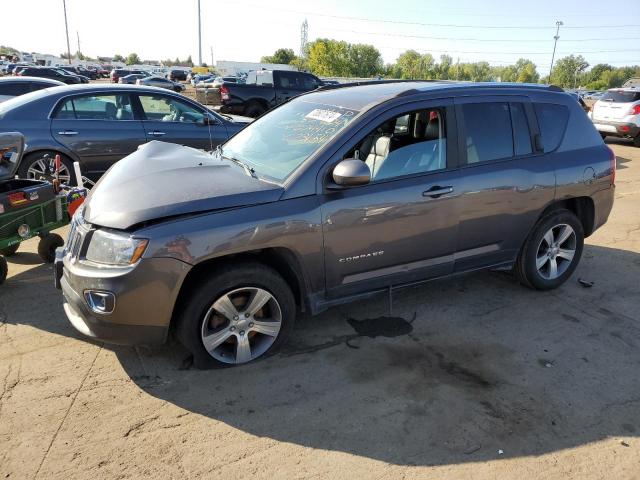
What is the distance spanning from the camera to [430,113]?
3.89 meters

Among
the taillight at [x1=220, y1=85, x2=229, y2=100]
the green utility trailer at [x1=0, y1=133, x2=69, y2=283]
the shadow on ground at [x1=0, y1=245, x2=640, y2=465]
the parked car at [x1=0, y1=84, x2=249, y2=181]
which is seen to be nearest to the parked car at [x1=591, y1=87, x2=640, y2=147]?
the taillight at [x1=220, y1=85, x2=229, y2=100]

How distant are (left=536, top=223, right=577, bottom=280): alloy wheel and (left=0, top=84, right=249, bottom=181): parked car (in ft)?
14.5

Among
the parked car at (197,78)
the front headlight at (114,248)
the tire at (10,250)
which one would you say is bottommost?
the tire at (10,250)

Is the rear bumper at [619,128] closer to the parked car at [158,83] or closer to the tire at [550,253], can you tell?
the tire at [550,253]

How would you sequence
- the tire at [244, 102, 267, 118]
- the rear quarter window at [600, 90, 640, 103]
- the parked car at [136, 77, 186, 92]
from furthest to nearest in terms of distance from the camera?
the parked car at [136, 77, 186, 92] → the tire at [244, 102, 267, 118] → the rear quarter window at [600, 90, 640, 103]

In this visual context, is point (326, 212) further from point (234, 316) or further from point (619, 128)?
point (619, 128)

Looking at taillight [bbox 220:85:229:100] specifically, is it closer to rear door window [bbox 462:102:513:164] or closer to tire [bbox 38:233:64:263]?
tire [bbox 38:233:64:263]

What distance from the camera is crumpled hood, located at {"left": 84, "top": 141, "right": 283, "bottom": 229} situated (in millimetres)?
2992

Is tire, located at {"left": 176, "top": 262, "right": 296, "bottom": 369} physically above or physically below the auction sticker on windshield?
below

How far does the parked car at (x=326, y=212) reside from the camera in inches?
118

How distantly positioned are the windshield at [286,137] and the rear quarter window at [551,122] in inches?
71.9

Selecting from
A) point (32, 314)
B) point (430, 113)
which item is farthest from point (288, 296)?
point (32, 314)

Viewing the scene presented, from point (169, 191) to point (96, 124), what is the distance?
14.5 ft

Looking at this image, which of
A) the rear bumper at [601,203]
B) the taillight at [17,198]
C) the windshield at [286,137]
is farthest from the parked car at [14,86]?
the rear bumper at [601,203]
